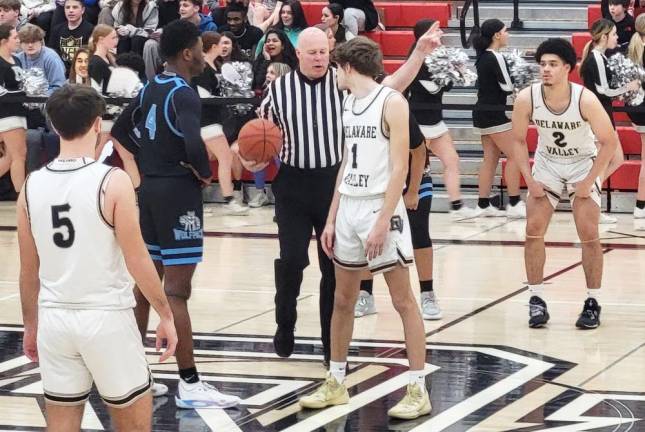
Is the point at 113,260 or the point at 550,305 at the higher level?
the point at 113,260

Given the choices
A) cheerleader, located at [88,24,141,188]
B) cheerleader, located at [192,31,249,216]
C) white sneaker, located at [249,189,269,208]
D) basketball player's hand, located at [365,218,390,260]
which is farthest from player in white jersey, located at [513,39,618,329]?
white sneaker, located at [249,189,269,208]

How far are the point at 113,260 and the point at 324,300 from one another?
2874 mm

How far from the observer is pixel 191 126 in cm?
635

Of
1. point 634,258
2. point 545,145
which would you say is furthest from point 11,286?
point 634,258

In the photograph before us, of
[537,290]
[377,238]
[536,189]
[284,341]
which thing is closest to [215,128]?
[537,290]

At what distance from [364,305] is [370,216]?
257cm

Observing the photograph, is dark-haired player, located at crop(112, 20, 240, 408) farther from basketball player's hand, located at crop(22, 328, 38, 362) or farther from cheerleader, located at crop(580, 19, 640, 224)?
cheerleader, located at crop(580, 19, 640, 224)

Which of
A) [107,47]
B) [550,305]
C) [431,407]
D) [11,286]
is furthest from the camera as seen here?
[107,47]

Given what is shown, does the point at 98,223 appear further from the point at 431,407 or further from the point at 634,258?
the point at 634,258

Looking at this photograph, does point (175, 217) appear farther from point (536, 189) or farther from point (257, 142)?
point (536, 189)

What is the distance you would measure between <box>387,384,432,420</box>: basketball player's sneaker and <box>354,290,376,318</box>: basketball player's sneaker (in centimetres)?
243

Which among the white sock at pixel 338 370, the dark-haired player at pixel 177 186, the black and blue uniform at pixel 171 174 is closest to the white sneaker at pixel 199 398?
the dark-haired player at pixel 177 186

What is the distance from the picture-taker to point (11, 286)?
1000 cm

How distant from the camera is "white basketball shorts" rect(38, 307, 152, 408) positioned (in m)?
4.55
